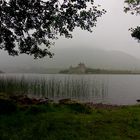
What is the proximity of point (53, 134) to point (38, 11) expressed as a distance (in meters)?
7.55

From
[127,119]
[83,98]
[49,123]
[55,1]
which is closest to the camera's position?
[49,123]

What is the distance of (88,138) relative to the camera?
1090 cm

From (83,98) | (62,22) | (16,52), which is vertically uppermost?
(62,22)

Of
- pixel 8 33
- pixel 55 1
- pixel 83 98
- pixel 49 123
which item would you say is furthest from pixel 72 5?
pixel 83 98

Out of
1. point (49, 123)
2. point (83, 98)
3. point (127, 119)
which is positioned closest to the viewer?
point (49, 123)

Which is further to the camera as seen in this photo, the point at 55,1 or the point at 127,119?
the point at 55,1

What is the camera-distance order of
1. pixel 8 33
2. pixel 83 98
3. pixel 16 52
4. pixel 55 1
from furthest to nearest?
A: pixel 83 98 → pixel 16 52 → pixel 8 33 → pixel 55 1

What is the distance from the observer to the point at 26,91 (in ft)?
138

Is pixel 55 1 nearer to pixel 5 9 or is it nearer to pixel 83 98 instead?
pixel 5 9

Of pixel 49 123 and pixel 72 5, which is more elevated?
pixel 72 5

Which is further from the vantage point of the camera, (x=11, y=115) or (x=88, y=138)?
(x=11, y=115)

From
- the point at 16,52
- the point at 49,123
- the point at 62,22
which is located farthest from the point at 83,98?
the point at 49,123

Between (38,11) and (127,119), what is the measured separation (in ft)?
24.5

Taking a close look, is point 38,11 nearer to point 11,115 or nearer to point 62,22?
point 62,22
